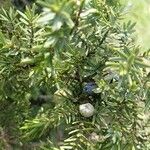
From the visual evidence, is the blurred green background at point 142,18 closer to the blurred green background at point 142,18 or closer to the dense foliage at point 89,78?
the blurred green background at point 142,18

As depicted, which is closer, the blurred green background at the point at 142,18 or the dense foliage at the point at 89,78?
the dense foliage at the point at 89,78

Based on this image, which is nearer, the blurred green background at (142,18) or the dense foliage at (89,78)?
the dense foliage at (89,78)

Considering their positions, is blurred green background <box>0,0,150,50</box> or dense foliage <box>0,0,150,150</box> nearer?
dense foliage <box>0,0,150,150</box>

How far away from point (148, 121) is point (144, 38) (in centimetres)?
178

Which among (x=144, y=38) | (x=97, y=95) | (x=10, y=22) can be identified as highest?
(x=10, y=22)

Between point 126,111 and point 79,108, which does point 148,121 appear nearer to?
point 126,111

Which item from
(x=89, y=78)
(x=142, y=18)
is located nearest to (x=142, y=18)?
(x=142, y=18)

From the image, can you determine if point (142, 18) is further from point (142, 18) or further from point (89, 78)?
point (89, 78)

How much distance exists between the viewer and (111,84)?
4.19 feet

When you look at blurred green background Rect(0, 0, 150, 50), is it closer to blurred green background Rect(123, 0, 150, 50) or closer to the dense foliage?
blurred green background Rect(123, 0, 150, 50)

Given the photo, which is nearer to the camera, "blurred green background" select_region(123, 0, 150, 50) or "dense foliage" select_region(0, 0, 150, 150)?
"dense foliage" select_region(0, 0, 150, 150)

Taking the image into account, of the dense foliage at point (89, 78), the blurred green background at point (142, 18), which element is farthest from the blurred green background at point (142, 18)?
the dense foliage at point (89, 78)

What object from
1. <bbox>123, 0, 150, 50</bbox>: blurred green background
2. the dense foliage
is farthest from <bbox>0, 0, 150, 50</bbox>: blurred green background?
the dense foliage

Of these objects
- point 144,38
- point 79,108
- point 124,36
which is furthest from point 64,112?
point 144,38
